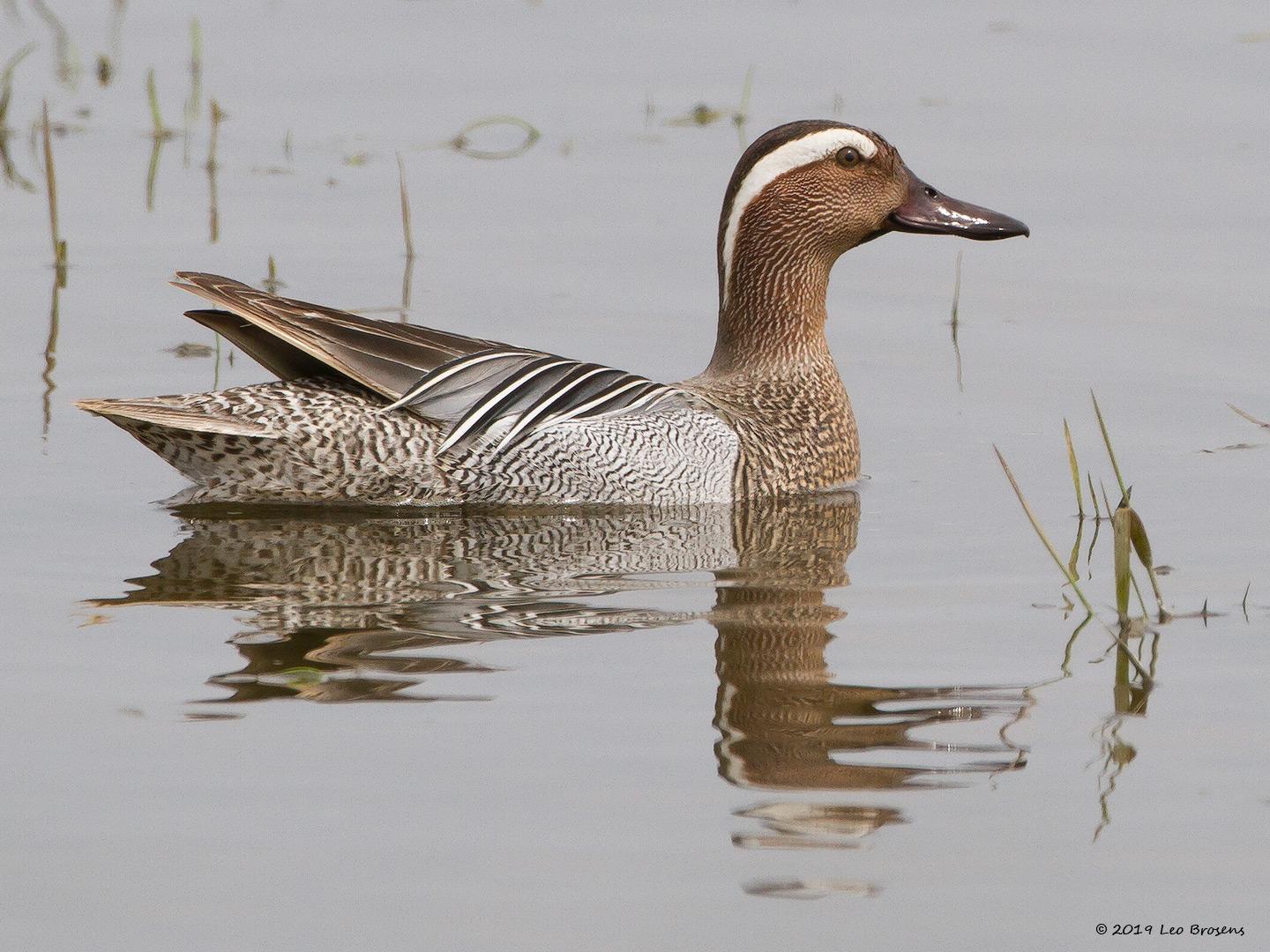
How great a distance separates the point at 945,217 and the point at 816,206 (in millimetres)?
507

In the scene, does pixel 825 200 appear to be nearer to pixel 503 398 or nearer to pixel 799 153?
pixel 799 153

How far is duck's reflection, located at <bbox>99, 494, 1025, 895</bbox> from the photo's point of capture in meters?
5.14

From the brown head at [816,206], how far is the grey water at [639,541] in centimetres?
81

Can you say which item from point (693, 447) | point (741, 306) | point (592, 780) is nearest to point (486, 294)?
point (741, 306)

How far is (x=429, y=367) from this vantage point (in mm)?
7688

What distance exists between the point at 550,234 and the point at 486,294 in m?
0.86

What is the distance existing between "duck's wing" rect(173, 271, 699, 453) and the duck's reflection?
359 mm

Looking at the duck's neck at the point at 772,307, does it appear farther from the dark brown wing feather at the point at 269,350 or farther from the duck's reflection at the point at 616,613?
the dark brown wing feather at the point at 269,350

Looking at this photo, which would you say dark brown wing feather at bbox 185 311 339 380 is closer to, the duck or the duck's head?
the duck

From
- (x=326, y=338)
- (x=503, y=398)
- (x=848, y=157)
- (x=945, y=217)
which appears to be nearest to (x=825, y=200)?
(x=848, y=157)

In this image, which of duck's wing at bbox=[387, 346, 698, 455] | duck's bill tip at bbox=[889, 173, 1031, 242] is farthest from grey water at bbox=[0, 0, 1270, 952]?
duck's bill tip at bbox=[889, 173, 1031, 242]

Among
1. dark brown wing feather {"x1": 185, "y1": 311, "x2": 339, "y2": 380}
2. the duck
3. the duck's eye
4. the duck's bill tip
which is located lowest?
the duck

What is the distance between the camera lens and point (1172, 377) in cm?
898

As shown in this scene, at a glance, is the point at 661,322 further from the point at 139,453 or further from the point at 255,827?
the point at 255,827
